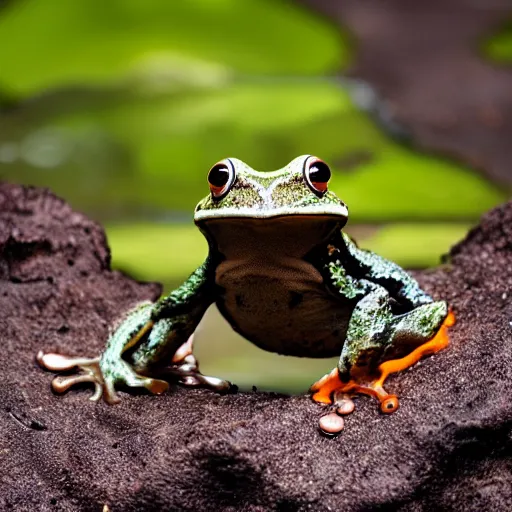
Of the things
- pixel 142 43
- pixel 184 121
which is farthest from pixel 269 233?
pixel 142 43

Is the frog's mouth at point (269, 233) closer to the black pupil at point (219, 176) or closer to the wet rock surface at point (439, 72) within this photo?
the black pupil at point (219, 176)

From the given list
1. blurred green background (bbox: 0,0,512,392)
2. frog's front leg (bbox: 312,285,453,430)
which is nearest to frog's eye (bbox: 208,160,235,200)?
frog's front leg (bbox: 312,285,453,430)

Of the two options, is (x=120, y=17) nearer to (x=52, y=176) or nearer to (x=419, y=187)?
(x=52, y=176)

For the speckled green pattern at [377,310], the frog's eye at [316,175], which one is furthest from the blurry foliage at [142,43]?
the frog's eye at [316,175]

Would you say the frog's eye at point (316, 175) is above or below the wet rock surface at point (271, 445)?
above

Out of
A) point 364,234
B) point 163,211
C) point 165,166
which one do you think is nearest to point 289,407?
point 364,234
